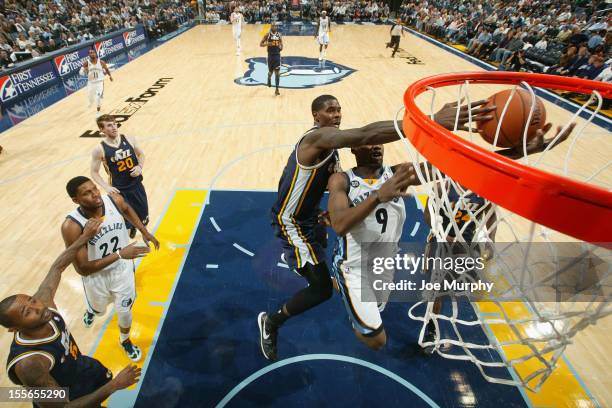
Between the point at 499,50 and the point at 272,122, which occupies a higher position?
the point at 499,50

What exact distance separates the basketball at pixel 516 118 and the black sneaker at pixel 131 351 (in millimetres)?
3212

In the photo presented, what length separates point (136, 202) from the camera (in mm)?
3975

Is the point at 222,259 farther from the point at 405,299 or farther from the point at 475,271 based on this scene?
the point at 475,271

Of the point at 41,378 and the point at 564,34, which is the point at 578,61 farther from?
the point at 41,378

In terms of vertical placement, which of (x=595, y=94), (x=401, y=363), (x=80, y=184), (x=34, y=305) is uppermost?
(x=595, y=94)

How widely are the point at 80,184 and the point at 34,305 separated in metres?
1.02

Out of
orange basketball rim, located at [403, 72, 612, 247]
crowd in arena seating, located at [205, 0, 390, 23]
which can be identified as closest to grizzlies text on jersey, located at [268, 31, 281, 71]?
orange basketball rim, located at [403, 72, 612, 247]

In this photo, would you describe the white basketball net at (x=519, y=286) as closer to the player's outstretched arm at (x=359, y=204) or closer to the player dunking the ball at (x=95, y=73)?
the player's outstretched arm at (x=359, y=204)

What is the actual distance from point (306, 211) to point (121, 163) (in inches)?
85.1

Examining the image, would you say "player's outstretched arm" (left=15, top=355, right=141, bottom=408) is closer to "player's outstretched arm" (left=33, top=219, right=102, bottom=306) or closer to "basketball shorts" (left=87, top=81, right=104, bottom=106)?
"player's outstretched arm" (left=33, top=219, right=102, bottom=306)

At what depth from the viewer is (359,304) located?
2.61 metres

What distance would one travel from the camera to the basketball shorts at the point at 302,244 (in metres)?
2.87

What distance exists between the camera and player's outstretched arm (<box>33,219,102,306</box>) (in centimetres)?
214

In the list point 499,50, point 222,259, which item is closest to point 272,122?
point 222,259
